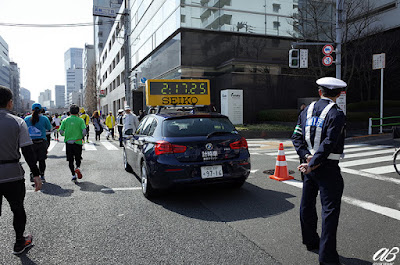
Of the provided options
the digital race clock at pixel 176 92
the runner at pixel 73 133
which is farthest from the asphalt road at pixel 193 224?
the digital race clock at pixel 176 92

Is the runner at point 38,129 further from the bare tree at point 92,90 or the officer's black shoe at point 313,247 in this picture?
the bare tree at point 92,90

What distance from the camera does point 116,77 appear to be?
4856 centimetres

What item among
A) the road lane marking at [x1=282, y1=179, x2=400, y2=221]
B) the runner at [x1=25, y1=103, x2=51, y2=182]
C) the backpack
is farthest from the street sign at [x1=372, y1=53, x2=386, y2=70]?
the backpack

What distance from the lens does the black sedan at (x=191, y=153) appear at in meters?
4.86

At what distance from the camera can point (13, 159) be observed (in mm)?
3188

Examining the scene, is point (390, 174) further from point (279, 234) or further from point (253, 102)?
point (253, 102)

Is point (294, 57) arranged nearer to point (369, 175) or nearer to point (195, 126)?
point (369, 175)

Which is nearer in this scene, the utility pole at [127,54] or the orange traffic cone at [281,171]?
the orange traffic cone at [281,171]

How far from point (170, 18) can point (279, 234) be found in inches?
881

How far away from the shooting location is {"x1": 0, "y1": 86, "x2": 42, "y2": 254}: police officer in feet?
10.2

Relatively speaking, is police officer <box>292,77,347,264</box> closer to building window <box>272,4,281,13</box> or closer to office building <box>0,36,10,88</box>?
building window <box>272,4,281,13</box>

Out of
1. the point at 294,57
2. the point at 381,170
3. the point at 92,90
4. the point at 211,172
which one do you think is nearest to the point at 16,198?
the point at 211,172

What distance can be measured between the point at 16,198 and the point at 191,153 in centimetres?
251

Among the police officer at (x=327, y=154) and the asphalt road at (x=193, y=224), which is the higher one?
the police officer at (x=327, y=154)
